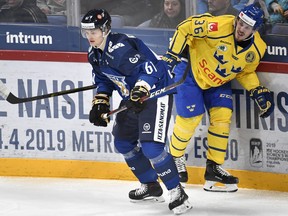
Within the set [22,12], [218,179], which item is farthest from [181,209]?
[22,12]

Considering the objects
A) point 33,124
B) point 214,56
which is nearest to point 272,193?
point 214,56

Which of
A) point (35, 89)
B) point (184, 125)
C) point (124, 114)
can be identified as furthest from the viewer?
point (35, 89)

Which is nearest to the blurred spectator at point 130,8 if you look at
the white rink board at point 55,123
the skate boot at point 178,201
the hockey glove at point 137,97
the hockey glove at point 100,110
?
the white rink board at point 55,123

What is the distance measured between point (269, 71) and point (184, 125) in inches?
24.4

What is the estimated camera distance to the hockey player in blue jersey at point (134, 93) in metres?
5.75

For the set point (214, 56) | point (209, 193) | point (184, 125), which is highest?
point (214, 56)

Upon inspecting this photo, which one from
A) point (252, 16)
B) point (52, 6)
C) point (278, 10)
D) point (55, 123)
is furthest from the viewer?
point (55, 123)

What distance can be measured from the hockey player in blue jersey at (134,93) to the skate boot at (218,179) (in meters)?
0.47

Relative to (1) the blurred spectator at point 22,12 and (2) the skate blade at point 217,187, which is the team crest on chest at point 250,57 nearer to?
(2) the skate blade at point 217,187

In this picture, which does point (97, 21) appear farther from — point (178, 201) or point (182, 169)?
point (182, 169)

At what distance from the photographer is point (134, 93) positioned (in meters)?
5.63

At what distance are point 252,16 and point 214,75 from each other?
1.57 feet

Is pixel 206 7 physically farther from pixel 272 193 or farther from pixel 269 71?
pixel 272 193

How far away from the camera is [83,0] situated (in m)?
6.77
